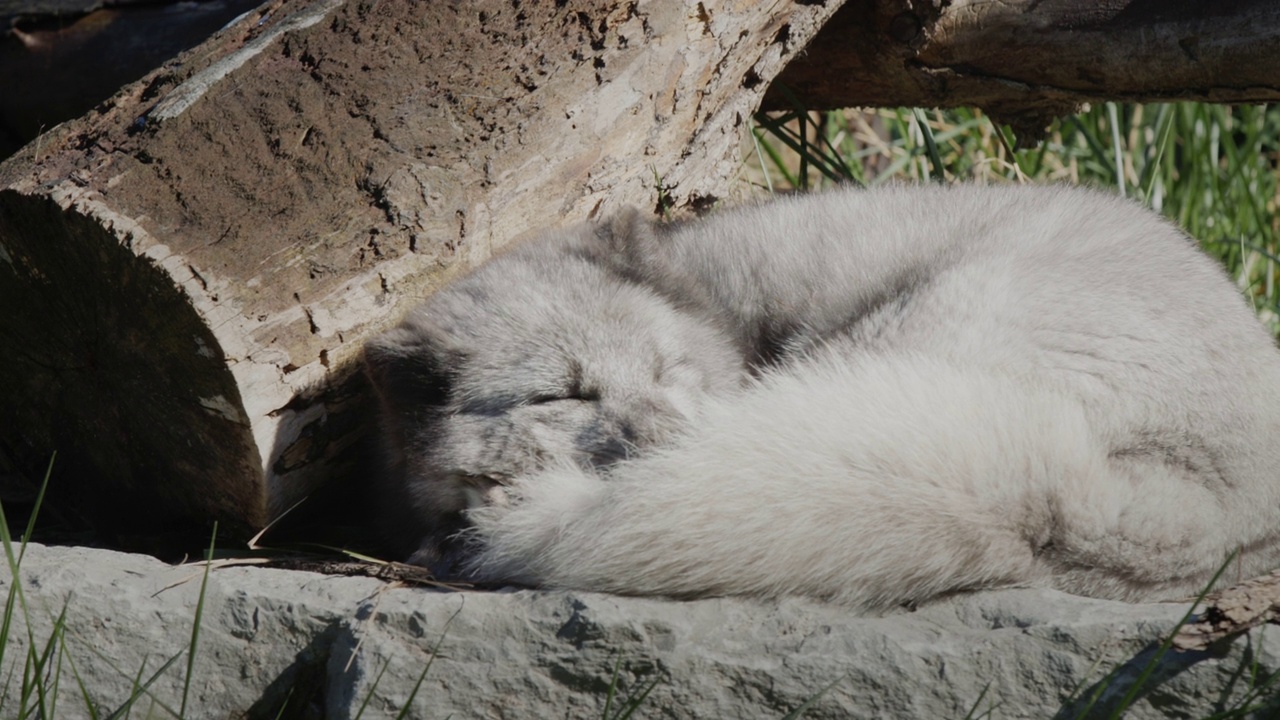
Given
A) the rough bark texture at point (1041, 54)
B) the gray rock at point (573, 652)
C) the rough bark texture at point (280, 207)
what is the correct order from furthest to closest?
1. the rough bark texture at point (1041, 54)
2. the rough bark texture at point (280, 207)
3. the gray rock at point (573, 652)

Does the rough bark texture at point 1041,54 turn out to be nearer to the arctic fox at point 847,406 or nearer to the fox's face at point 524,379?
the arctic fox at point 847,406

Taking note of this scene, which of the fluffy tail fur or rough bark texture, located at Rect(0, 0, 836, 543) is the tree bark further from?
the fluffy tail fur

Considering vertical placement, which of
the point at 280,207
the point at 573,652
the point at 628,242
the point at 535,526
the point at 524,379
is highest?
the point at 280,207

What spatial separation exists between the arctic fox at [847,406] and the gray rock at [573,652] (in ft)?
0.26

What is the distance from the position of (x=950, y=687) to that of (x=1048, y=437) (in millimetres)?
435

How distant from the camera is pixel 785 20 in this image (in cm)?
265

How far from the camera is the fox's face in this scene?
80.2 inches

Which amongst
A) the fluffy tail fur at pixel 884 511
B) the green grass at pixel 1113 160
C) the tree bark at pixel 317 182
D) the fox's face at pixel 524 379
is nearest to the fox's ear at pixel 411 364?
the fox's face at pixel 524 379

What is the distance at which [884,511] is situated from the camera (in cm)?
159

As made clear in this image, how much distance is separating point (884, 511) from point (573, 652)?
1.58ft

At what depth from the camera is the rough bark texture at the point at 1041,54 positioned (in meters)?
2.51

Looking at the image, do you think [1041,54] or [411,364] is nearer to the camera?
[411,364]

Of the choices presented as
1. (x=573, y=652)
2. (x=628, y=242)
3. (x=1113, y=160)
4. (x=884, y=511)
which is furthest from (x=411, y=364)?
(x=1113, y=160)

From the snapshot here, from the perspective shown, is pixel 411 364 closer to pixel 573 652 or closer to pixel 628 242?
pixel 628 242
